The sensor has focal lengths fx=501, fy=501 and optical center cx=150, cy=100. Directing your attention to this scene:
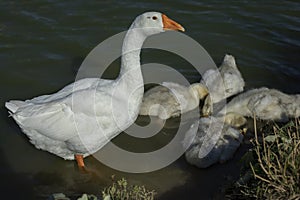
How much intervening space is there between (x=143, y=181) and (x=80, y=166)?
0.95 meters

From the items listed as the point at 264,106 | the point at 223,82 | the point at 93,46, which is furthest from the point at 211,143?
the point at 93,46

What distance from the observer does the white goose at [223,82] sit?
831cm

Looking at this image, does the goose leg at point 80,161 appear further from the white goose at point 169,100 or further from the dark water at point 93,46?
the white goose at point 169,100

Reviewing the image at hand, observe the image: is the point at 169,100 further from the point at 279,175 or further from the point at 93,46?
the point at 279,175

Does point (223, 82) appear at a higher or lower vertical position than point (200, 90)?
higher

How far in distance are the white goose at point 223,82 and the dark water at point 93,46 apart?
1.96 feet

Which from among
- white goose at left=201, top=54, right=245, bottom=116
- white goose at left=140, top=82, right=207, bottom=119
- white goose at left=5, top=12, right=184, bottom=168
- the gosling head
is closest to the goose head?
white goose at left=5, top=12, right=184, bottom=168

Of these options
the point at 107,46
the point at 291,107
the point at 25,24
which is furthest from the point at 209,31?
the point at 25,24

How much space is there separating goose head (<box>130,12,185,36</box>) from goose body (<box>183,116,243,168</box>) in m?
1.60

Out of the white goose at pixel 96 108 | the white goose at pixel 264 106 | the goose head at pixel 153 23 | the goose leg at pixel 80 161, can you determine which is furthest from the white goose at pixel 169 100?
the goose head at pixel 153 23

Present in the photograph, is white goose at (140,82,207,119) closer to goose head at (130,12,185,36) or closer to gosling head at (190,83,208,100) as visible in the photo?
gosling head at (190,83,208,100)

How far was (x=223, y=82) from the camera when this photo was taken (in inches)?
328

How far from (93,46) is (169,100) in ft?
8.67

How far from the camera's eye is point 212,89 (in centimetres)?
833
